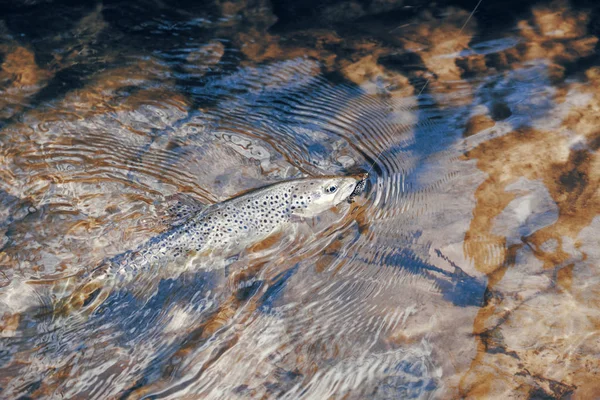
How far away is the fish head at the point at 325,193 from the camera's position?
431 centimetres

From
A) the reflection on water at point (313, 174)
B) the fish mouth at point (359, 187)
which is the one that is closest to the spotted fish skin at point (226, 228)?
the fish mouth at point (359, 187)

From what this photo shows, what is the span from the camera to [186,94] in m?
4.72

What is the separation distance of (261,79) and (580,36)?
377 centimetres

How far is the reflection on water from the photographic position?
3.18m

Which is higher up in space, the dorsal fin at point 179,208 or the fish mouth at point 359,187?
the fish mouth at point 359,187

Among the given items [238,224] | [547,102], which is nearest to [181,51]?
[238,224]

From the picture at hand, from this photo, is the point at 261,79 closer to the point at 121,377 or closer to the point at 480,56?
the point at 480,56

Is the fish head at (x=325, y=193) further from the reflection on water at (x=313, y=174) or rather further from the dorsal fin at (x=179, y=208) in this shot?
the dorsal fin at (x=179, y=208)

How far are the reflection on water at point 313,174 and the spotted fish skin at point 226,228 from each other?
111 mm

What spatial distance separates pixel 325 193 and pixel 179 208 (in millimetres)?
1494

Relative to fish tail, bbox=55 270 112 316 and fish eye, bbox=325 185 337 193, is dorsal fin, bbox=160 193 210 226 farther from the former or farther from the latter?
fish eye, bbox=325 185 337 193

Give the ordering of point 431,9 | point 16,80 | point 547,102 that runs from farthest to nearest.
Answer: point 431,9 → point 16,80 → point 547,102

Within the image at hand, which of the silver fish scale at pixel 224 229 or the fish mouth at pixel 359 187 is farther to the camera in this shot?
the fish mouth at pixel 359 187

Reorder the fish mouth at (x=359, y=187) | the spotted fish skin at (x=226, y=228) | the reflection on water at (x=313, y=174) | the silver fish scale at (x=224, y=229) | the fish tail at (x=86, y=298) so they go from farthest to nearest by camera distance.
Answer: the fish mouth at (x=359, y=187), the silver fish scale at (x=224, y=229), the spotted fish skin at (x=226, y=228), the fish tail at (x=86, y=298), the reflection on water at (x=313, y=174)
